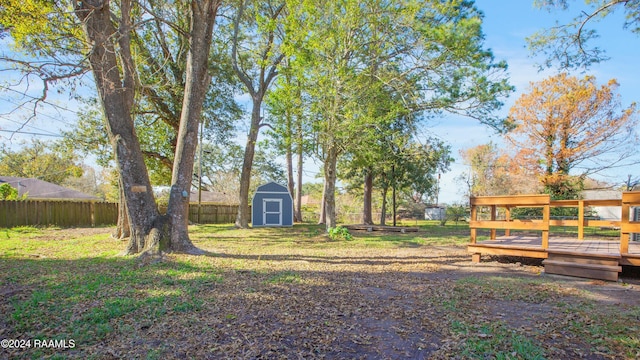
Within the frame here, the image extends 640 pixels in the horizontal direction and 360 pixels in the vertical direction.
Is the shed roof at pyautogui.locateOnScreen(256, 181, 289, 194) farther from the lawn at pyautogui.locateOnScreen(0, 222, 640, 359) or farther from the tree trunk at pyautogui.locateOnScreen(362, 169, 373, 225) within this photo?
the lawn at pyautogui.locateOnScreen(0, 222, 640, 359)

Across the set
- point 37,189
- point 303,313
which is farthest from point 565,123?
point 37,189

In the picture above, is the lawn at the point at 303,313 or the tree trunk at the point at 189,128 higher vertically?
the tree trunk at the point at 189,128

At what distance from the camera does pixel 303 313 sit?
332cm

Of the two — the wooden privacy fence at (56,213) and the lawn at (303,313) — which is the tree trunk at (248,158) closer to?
the wooden privacy fence at (56,213)

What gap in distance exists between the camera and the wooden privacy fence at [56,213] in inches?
514

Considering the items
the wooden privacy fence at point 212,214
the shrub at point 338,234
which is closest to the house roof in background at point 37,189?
the wooden privacy fence at point 212,214

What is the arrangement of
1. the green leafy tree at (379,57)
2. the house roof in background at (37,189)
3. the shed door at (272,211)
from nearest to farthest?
the green leafy tree at (379,57), the shed door at (272,211), the house roof in background at (37,189)

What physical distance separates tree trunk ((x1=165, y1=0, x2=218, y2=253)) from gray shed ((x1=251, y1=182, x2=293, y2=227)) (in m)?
11.3

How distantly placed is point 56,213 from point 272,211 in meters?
9.73

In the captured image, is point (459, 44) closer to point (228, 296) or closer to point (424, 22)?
point (424, 22)

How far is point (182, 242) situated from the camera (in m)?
6.50

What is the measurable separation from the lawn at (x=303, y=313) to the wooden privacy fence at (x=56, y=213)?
1028 centimetres

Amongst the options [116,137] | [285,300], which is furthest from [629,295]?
[116,137]

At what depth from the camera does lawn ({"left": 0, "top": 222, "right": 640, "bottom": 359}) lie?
8.50 feet
